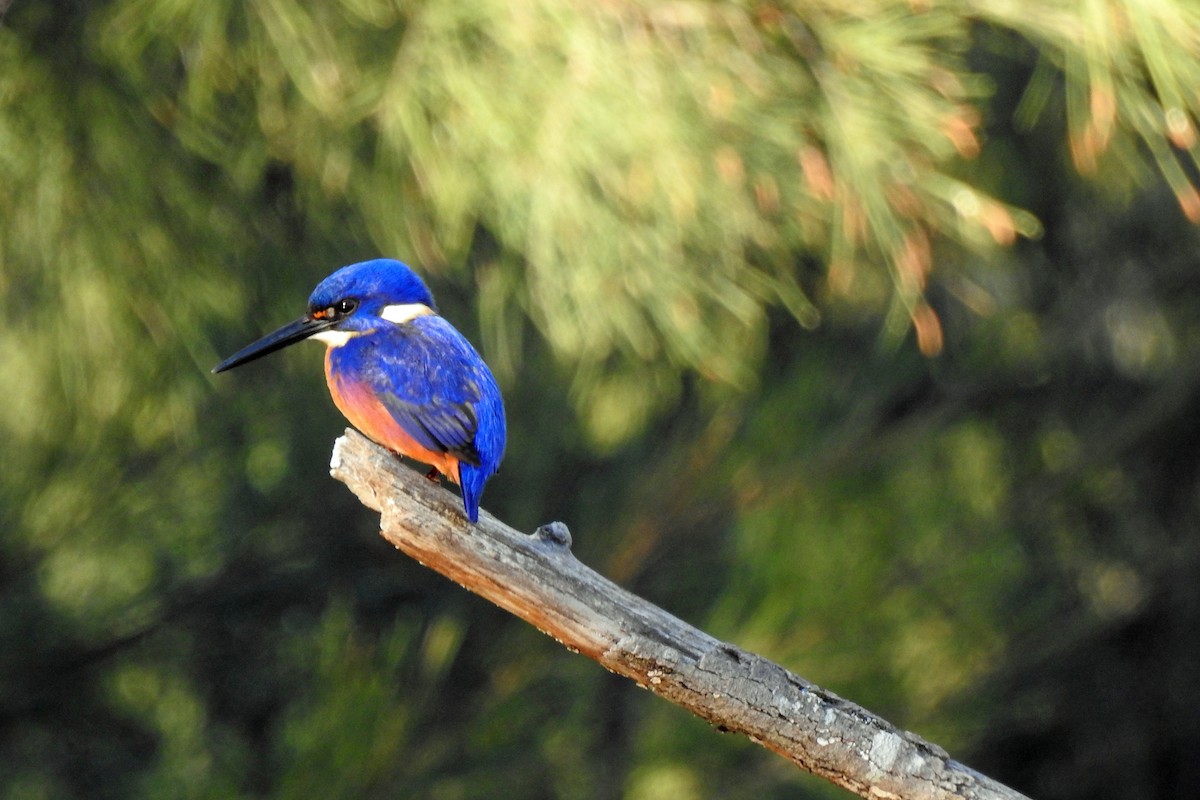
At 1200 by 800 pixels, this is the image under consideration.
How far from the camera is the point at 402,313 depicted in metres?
1.62

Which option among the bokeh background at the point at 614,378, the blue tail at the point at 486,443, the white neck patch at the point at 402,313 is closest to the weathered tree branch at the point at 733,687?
the blue tail at the point at 486,443

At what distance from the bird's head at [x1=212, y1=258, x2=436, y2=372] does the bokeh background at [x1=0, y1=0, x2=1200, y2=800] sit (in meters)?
0.26

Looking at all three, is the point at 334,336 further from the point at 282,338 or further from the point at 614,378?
the point at 614,378

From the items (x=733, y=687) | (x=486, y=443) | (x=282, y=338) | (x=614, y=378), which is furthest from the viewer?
(x=614, y=378)

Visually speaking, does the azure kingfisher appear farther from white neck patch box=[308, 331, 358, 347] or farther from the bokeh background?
the bokeh background

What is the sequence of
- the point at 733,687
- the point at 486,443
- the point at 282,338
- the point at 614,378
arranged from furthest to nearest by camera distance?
the point at 614,378
the point at 282,338
the point at 486,443
the point at 733,687

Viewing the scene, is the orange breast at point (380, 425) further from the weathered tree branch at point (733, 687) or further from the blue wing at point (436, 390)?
the weathered tree branch at point (733, 687)

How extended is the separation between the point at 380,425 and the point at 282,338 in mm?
190

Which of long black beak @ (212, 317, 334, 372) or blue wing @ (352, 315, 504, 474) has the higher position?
blue wing @ (352, 315, 504, 474)

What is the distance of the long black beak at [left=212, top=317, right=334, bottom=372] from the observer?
1.60 meters

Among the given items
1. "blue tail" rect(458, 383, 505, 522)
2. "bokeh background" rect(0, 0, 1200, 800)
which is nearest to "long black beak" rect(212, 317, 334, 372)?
"blue tail" rect(458, 383, 505, 522)

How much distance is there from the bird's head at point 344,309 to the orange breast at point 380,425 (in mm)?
86

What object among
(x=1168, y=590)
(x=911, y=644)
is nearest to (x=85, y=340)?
(x=911, y=644)

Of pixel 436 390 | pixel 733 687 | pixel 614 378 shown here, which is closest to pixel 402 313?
pixel 436 390
